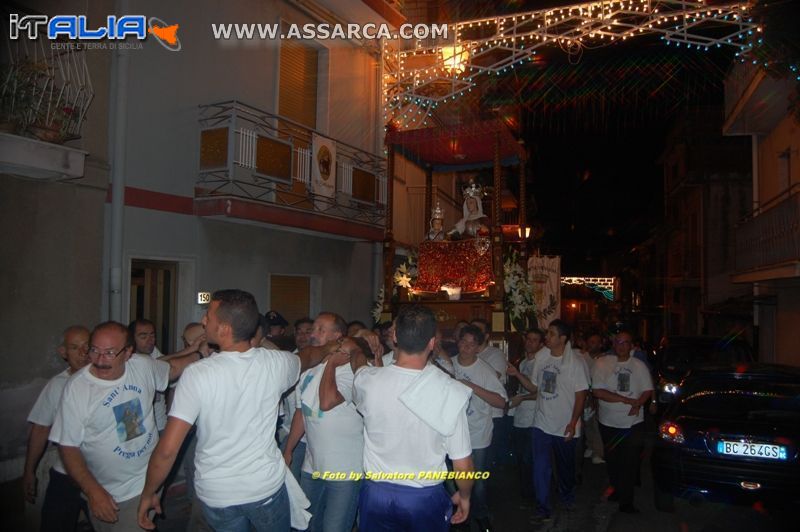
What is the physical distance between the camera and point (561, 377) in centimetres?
643

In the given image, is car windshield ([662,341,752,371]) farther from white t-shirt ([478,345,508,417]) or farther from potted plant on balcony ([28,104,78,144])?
potted plant on balcony ([28,104,78,144])

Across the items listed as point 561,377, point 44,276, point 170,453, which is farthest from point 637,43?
point 170,453

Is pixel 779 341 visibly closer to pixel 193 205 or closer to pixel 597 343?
pixel 597 343

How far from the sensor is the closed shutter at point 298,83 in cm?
1163

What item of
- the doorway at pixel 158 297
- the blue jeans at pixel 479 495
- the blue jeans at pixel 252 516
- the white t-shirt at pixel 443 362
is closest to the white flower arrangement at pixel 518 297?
the blue jeans at pixel 479 495

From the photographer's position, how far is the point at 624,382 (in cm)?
692

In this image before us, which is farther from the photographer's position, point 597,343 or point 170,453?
point 597,343

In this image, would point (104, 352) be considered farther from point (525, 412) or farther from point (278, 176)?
point (278, 176)

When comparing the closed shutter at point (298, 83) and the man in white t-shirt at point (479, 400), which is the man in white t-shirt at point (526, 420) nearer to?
the man in white t-shirt at point (479, 400)

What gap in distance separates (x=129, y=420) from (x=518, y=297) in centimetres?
815

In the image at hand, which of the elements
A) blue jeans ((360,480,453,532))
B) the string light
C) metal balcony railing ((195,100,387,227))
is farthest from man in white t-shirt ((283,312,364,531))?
the string light

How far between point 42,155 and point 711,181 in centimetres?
2657

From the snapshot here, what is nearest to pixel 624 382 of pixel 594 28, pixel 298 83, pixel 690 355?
pixel 690 355

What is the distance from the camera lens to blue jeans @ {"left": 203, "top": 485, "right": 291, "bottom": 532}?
3.28 m
